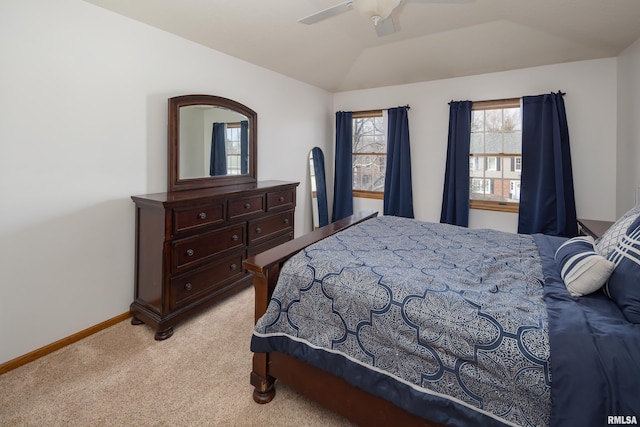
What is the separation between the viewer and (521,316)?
3.74 feet

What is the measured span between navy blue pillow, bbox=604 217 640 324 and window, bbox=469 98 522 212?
9.44ft

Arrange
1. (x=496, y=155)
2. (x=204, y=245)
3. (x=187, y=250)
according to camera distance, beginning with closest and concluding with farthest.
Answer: (x=187, y=250), (x=204, y=245), (x=496, y=155)

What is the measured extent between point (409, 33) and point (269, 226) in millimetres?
2495

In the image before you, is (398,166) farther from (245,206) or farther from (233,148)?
(245,206)

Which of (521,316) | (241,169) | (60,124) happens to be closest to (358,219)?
(241,169)

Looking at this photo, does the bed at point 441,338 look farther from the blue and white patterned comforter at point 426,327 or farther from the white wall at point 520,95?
the white wall at point 520,95

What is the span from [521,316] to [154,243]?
233cm

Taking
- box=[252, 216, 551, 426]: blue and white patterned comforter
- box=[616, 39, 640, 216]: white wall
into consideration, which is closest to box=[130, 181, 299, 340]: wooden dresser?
box=[252, 216, 551, 426]: blue and white patterned comforter

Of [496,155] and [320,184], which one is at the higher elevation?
[496,155]

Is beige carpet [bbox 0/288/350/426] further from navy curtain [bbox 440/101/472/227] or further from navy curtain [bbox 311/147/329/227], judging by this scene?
navy curtain [bbox 440/101/472/227]

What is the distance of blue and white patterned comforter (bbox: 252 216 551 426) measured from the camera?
1.08 meters

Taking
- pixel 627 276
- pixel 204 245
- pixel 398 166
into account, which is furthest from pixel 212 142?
pixel 627 276

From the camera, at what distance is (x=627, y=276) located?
1161 millimetres

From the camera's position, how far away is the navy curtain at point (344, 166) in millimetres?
4957
